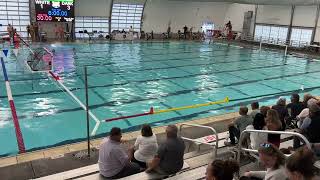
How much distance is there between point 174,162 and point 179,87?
26.4 feet

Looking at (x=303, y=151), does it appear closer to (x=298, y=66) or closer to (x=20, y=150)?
(x=20, y=150)

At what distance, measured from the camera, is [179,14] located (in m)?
30.9

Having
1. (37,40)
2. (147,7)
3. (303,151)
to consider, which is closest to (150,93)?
(303,151)

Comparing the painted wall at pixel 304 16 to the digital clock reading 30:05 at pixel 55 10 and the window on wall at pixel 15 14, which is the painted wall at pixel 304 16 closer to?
the digital clock reading 30:05 at pixel 55 10

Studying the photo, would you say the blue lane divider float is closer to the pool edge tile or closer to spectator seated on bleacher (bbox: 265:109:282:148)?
the pool edge tile

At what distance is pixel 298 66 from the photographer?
57.9 feet

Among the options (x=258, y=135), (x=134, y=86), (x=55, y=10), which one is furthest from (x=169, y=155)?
(x=55, y=10)

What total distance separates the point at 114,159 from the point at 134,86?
7.73 meters

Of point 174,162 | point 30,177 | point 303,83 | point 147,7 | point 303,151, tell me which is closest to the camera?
point 303,151

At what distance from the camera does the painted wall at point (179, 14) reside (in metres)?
29.5

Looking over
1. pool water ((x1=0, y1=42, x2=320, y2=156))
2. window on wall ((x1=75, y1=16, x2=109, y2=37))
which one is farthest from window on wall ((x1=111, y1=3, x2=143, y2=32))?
pool water ((x1=0, y1=42, x2=320, y2=156))

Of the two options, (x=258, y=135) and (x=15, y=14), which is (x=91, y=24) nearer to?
(x=15, y=14)

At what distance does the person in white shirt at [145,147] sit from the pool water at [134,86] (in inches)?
116

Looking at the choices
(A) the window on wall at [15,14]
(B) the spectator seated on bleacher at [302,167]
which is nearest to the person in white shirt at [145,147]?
(B) the spectator seated on bleacher at [302,167]
